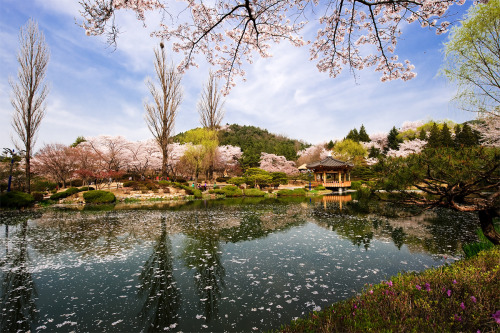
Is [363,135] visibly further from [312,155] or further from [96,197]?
[96,197]

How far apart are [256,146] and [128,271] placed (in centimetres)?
3914

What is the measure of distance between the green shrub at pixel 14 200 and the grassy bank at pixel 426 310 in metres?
18.6

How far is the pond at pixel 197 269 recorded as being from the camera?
3178 millimetres

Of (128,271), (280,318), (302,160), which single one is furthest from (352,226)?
(302,160)

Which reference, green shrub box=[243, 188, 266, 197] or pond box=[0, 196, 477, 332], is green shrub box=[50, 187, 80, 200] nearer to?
pond box=[0, 196, 477, 332]

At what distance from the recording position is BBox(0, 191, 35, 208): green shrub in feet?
44.6

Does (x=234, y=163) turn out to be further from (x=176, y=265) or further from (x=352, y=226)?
(x=176, y=265)

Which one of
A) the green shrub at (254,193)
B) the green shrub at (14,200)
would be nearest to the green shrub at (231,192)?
the green shrub at (254,193)

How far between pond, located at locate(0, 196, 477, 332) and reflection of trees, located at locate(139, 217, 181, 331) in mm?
19

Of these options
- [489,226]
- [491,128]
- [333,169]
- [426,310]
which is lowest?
[426,310]

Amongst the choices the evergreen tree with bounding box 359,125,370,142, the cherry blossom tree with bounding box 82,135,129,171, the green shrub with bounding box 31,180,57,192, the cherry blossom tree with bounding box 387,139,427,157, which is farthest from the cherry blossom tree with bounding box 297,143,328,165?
the green shrub with bounding box 31,180,57,192

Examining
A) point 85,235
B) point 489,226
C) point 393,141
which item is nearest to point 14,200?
point 85,235

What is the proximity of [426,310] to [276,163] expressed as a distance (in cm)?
3888

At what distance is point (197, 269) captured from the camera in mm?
4801
